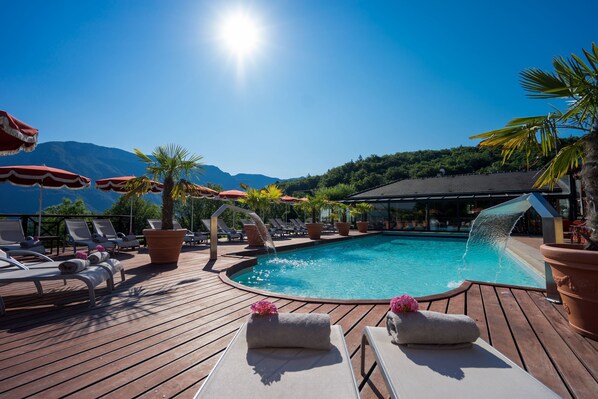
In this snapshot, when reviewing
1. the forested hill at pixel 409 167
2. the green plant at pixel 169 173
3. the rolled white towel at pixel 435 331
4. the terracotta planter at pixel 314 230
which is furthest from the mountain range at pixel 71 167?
the rolled white towel at pixel 435 331

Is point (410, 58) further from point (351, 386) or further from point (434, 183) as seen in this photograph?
point (351, 386)

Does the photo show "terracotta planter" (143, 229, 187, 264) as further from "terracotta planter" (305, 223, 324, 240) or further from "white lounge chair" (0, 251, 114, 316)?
"terracotta planter" (305, 223, 324, 240)

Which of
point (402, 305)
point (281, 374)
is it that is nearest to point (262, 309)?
point (281, 374)

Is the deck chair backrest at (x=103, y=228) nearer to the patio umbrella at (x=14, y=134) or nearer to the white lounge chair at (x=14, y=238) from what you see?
the white lounge chair at (x=14, y=238)

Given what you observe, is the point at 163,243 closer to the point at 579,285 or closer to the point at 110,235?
the point at 110,235

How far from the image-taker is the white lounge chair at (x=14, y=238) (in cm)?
550

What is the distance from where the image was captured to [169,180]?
5844 millimetres

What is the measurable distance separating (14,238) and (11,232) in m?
0.18

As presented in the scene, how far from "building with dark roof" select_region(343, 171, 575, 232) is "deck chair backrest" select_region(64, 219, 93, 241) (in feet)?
53.6

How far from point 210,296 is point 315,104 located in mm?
12514

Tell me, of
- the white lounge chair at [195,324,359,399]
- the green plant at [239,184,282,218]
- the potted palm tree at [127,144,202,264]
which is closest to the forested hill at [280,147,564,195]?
the green plant at [239,184,282,218]

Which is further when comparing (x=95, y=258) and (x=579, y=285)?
(x=95, y=258)

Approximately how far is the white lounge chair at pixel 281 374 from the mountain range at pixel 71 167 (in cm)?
8015

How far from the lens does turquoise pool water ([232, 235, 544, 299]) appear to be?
5.26 m
